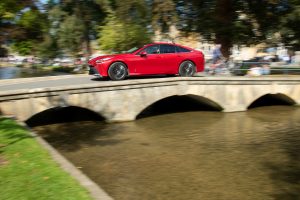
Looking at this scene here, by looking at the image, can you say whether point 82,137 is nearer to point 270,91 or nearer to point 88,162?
point 88,162

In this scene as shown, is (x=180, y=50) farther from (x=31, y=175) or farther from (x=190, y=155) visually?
(x=31, y=175)

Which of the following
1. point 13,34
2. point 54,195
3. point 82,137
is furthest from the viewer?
point 13,34

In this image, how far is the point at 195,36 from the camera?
2536cm

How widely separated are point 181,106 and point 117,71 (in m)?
5.28

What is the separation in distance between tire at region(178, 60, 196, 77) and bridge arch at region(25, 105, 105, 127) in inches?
162

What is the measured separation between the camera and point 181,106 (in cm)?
1877

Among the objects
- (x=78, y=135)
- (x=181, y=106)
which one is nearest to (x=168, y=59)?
(x=181, y=106)

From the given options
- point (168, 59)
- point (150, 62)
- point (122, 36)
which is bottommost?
point (150, 62)

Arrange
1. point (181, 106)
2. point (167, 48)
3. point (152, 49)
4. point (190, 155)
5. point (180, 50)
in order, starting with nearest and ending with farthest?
point (190, 155), point (152, 49), point (167, 48), point (180, 50), point (181, 106)

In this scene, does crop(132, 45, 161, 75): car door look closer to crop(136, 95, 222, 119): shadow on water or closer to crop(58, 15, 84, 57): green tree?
crop(136, 95, 222, 119): shadow on water

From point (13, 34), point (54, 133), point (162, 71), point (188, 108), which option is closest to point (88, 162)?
point (54, 133)

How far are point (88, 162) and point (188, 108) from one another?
9.20 m

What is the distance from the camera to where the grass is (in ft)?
18.4

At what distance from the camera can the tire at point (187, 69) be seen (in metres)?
15.9
